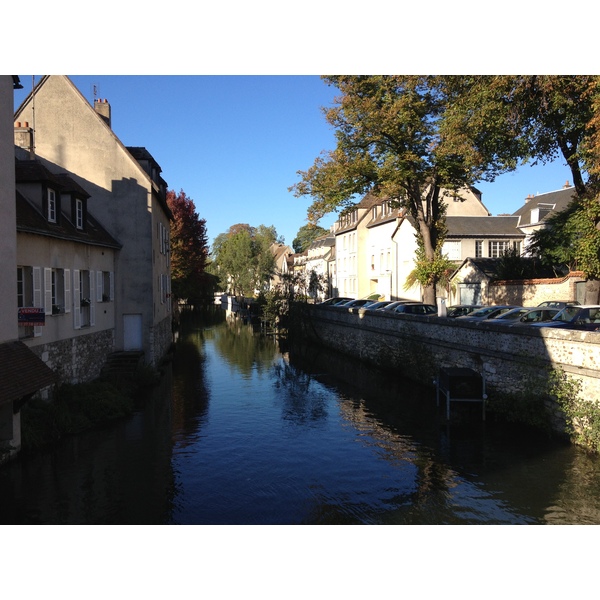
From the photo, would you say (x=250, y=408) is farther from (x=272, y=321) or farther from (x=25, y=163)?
(x=272, y=321)

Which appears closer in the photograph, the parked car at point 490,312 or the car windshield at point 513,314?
the car windshield at point 513,314

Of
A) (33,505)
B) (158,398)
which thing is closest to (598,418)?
(33,505)

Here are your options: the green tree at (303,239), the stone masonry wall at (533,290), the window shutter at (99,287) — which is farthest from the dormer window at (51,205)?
the green tree at (303,239)

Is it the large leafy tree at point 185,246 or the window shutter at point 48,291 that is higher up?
the large leafy tree at point 185,246

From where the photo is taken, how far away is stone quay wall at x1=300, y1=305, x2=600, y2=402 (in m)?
13.2

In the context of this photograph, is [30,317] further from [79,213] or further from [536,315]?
[536,315]

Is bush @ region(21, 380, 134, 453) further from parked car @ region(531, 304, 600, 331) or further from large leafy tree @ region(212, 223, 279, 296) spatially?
large leafy tree @ region(212, 223, 279, 296)

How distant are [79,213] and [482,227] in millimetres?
31789

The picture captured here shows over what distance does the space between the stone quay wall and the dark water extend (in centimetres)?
165

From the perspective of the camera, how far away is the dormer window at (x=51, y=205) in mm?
16391

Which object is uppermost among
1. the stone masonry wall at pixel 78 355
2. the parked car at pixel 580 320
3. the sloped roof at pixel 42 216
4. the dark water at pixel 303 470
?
the sloped roof at pixel 42 216

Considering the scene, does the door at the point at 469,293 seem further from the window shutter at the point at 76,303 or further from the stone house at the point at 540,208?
the window shutter at the point at 76,303

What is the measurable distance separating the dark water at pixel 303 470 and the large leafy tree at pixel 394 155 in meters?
10.6

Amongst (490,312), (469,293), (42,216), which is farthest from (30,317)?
(469,293)
